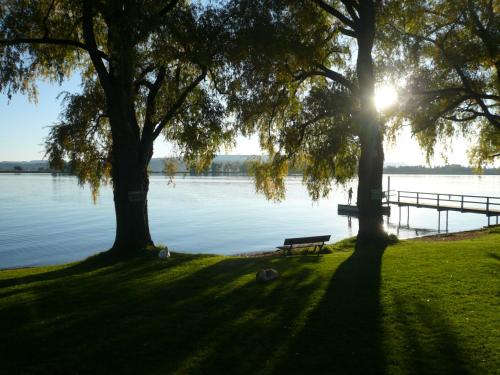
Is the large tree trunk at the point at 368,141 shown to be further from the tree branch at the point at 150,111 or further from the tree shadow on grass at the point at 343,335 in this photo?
the tree branch at the point at 150,111

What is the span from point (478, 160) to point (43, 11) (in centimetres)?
2535

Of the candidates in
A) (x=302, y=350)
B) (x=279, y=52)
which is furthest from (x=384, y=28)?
Answer: (x=302, y=350)

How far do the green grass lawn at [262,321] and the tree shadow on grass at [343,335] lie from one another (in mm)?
18

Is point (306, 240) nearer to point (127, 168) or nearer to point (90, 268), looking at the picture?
point (127, 168)

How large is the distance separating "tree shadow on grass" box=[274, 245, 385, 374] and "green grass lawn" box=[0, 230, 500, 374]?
18 mm

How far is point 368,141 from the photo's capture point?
1581 centimetres

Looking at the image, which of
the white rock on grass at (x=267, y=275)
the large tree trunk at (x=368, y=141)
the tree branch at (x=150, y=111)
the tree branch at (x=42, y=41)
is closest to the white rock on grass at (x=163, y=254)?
the tree branch at (x=150, y=111)

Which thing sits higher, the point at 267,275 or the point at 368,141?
the point at 368,141

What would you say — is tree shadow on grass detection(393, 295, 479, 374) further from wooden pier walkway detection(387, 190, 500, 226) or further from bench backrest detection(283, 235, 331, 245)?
wooden pier walkway detection(387, 190, 500, 226)

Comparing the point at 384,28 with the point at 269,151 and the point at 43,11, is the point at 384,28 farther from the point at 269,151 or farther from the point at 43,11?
the point at 43,11

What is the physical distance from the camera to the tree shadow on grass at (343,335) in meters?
5.87

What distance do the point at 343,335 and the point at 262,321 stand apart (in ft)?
4.55

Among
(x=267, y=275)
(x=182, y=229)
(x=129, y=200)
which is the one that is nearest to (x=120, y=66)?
(x=129, y=200)

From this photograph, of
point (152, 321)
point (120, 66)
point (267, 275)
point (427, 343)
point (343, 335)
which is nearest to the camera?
point (427, 343)
